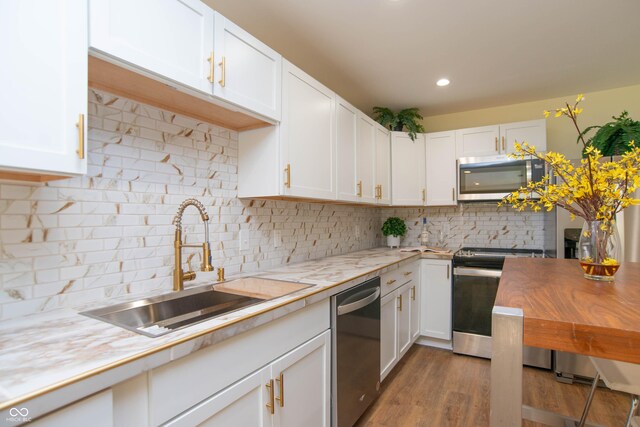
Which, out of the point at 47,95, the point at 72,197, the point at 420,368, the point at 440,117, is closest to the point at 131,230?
the point at 72,197

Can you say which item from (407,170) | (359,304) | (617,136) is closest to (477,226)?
(407,170)

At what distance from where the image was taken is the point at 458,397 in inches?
88.6

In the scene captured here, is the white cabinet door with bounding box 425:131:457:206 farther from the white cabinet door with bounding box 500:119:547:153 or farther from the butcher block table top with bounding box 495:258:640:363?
the butcher block table top with bounding box 495:258:640:363

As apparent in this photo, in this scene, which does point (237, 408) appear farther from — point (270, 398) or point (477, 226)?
point (477, 226)

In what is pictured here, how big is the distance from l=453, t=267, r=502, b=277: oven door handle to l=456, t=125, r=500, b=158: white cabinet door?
3.86 ft

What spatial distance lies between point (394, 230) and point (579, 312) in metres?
2.89

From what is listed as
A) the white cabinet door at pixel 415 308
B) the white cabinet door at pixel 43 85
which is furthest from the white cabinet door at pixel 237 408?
the white cabinet door at pixel 415 308

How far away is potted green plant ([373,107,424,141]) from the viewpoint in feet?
11.1

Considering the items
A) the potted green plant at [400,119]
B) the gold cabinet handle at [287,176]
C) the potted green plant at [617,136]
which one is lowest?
the gold cabinet handle at [287,176]

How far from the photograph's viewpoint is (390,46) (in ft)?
7.40

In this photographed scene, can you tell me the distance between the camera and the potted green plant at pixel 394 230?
363 centimetres

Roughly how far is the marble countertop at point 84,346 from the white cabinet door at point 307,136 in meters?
0.83

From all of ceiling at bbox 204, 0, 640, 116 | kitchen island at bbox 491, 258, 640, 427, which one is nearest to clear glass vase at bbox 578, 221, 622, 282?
kitchen island at bbox 491, 258, 640, 427

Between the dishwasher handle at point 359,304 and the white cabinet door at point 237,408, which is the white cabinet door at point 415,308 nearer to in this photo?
the dishwasher handle at point 359,304
